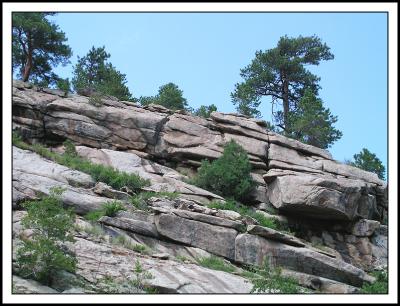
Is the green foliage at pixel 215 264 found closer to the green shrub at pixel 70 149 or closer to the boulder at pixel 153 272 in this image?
the boulder at pixel 153 272

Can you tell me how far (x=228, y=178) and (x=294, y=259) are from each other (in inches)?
307

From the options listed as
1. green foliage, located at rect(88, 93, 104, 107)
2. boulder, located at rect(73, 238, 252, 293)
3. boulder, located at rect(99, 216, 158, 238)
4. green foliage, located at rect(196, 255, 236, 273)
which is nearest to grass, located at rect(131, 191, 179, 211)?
boulder, located at rect(99, 216, 158, 238)

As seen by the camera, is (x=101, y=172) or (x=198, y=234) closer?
(x=198, y=234)

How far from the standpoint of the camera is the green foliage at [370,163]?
129 feet

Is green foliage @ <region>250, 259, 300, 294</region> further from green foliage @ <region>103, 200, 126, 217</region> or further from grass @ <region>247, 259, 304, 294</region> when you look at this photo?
green foliage @ <region>103, 200, 126, 217</region>

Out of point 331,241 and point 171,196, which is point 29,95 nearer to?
point 171,196

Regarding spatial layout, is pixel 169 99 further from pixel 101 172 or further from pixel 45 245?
pixel 45 245

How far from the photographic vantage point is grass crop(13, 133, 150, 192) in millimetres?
26172

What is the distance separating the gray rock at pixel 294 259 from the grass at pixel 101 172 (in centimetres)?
682

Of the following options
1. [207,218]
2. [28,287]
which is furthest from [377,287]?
[28,287]

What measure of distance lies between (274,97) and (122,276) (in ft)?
101

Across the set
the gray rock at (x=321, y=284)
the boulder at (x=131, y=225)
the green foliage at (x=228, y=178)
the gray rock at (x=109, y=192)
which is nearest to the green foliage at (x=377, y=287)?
the gray rock at (x=321, y=284)

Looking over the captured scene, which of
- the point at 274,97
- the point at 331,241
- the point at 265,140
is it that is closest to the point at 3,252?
the point at 331,241

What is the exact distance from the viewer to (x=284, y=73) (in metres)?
45.4
